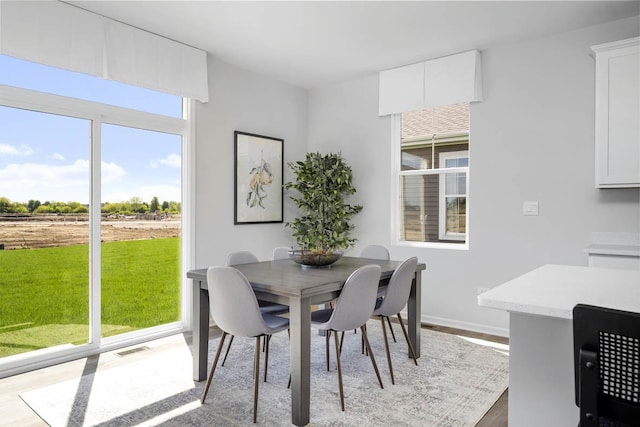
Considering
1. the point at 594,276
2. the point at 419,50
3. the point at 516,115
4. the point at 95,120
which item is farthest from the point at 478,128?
the point at 95,120

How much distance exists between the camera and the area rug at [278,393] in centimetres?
243

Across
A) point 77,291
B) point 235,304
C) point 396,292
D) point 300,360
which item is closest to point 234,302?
point 235,304

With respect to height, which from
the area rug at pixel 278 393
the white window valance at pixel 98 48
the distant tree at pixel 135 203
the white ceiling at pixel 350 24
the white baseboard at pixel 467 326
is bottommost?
the area rug at pixel 278 393

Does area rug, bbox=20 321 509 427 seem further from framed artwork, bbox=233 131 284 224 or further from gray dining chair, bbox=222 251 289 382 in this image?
framed artwork, bbox=233 131 284 224

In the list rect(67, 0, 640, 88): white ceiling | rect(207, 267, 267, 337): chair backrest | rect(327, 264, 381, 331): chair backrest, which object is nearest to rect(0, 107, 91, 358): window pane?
rect(67, 0, 640, 88): white ceiling

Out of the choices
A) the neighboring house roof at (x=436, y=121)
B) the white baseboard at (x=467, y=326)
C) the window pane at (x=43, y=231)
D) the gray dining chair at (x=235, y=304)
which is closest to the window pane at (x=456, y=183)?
the neighboring house roof at (x=436, y=121)

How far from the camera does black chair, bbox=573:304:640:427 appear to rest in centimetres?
92

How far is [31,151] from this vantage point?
3223 mm

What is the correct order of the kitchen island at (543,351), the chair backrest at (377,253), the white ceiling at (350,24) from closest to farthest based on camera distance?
the kitchen island at (543,351) → the white ceiling at (350,24) → the chair backrest at (377,253)

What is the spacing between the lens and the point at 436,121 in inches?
179

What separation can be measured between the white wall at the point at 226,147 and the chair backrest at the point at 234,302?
184 cm

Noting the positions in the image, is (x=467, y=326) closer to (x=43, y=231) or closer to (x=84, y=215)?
(x=84, y=215)

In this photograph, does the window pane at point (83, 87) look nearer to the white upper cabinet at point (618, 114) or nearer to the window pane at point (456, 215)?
the window pane at point (456, 215)

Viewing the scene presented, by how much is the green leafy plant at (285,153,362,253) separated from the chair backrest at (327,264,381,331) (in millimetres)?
2063
